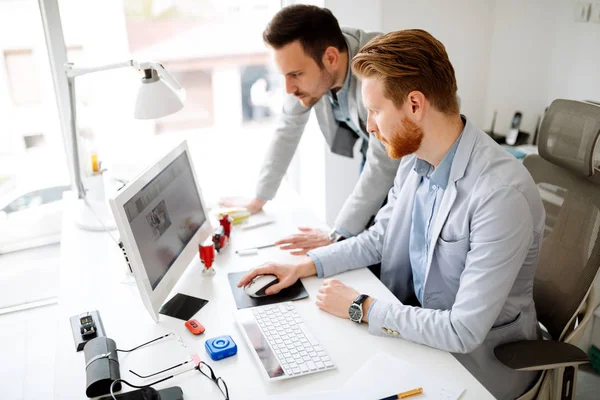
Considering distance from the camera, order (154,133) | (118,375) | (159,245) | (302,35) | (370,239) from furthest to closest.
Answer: (154,133) < (302,35) < (370,239) < (159,245) < (118,375)

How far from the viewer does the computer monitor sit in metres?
1.24

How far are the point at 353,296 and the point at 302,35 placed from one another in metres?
0.93

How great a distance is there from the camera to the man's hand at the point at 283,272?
57.0 inches

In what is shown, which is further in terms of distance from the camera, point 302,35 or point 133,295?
point 302,35

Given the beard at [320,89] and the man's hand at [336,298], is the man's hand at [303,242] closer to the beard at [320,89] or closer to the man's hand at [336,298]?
the man's hand at [336,298]

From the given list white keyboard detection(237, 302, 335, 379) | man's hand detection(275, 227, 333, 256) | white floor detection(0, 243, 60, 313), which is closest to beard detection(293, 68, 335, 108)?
man's hand detection(275, 227, 333, 256)

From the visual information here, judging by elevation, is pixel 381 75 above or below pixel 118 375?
above

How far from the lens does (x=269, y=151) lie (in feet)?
7.11

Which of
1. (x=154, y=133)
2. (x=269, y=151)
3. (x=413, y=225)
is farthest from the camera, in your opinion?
(x=154, y=133)

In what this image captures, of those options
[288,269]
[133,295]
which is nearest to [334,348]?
[288,269]

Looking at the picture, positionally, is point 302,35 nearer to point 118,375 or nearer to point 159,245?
point 159,245

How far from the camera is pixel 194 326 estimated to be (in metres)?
1.29

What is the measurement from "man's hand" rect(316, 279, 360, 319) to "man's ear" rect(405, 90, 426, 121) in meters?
0.46

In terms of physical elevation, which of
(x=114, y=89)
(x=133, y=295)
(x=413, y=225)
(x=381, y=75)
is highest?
(x=381, y=75)
